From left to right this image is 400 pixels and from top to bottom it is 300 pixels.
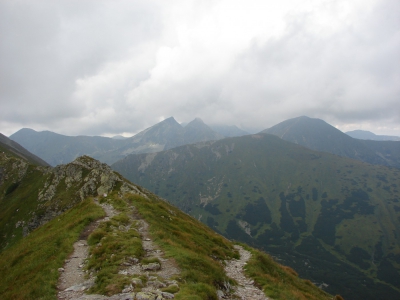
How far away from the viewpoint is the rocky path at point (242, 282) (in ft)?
59.4

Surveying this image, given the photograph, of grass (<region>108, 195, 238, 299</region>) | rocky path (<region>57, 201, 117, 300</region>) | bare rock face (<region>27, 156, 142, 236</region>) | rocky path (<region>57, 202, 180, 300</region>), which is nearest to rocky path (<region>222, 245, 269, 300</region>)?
grass (<region>108, 195, 238, 299</region>)

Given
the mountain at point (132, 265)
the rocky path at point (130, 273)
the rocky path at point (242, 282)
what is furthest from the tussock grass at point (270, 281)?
the rocky path at point (130, 273)

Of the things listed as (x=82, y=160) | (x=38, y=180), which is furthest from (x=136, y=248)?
(x=38, y=180)

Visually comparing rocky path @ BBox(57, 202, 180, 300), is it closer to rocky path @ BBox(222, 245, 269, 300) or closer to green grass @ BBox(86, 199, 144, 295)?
green grass @ BBox(86, 199, 144, 295)

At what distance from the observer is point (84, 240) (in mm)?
24250

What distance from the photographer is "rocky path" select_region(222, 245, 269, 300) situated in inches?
713

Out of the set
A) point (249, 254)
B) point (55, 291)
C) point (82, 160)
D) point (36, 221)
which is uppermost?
point (82, 160)

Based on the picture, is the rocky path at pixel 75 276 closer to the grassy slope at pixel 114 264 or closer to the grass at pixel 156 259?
the grassy slope at pixel 114 264

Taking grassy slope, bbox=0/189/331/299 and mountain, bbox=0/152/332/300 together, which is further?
grassy slope, bbox=0/189/331/299

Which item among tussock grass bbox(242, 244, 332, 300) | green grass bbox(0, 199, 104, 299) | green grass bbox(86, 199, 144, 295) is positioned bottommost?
tussock grass bbox(242, 244, 332, 300)

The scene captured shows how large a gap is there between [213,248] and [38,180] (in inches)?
4130

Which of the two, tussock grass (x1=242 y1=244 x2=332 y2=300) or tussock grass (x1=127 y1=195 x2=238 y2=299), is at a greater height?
tussock grass (x1=127 y1=195 x2=238 y2=299)

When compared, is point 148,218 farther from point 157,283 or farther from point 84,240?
point 157,283

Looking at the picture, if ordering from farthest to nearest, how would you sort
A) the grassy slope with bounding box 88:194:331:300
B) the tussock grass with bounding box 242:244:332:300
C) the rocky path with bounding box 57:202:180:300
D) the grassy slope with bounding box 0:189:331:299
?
the tussock grass with bounding box 242:244:332:300
the grassy slope with bounding box 0:189:331:299
the grassy slope with bounding box 88:194:331:300
the rocky path with bounding box 57:202:180:300
